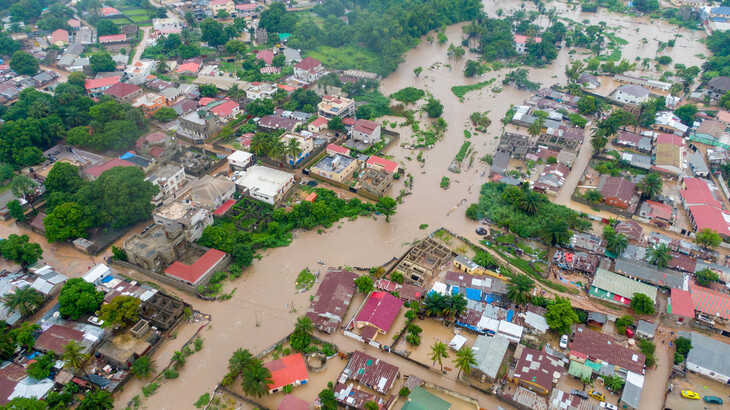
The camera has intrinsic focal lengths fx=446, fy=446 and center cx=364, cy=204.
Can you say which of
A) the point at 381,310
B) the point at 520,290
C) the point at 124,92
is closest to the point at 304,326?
the point at 381,310

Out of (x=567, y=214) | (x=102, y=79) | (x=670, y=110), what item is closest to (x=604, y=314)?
(x=567, y=214)

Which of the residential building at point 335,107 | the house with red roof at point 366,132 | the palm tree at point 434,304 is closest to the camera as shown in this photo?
the palm tree at point 434,304

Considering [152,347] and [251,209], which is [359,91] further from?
[152,347]

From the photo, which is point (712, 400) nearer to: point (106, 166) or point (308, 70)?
point (106, 166)

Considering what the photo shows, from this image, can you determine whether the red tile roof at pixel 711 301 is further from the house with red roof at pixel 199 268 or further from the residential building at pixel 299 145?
the residential building at pixel 299 145

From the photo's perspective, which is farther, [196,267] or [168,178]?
[168,178]

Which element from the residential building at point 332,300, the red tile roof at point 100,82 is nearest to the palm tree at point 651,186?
the residential building at point 332,300

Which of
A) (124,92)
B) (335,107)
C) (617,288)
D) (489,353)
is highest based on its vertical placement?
(124,92)
